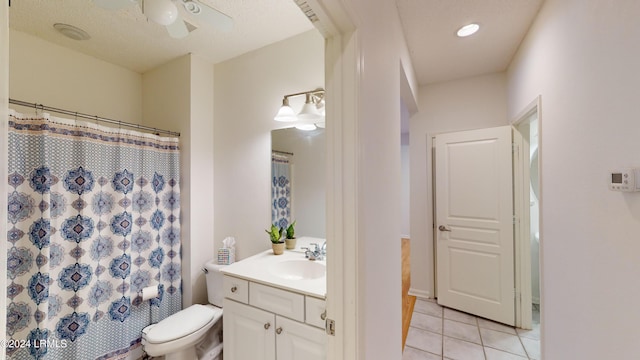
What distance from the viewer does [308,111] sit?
1.83m

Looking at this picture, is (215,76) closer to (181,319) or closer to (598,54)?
(181,319)

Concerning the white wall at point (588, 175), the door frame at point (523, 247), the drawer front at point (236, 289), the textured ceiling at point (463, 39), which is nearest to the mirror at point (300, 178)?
the drawer front at point (236, 289)

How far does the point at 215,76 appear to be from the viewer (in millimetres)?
2418

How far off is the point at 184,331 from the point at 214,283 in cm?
44

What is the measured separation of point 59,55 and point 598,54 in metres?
3.52

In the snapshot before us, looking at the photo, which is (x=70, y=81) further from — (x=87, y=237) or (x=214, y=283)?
(x=214, y=283)

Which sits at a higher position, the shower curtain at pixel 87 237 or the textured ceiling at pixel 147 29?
the textured ceiling at pixel 147 29

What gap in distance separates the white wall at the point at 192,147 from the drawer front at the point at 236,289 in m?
0.80

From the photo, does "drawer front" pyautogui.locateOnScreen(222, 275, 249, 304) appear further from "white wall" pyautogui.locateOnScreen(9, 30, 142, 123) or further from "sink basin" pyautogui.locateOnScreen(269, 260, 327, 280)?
"white wall" pyautogui.locateOnScreen(9, 30, 142, 123)

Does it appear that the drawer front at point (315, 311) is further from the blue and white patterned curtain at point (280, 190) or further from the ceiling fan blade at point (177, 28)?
the ceiling fan blade at point (177, 28)

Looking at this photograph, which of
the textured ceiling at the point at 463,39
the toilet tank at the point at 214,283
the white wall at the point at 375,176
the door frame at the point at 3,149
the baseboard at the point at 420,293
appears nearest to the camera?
the door frame at the point at 3,149

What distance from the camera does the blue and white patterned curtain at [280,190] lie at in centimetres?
211

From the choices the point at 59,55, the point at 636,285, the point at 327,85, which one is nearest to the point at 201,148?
the point at 59,55

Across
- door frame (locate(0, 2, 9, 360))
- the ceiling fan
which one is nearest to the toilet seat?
door frame (locate(0, 2, 9, 360))
